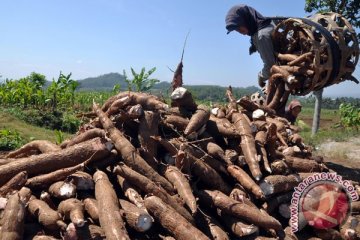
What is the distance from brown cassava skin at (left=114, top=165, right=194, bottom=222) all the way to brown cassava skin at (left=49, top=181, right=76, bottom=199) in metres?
0.43

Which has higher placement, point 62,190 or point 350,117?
point 62,190

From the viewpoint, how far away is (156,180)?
330 cm

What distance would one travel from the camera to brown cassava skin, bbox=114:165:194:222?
304 cm

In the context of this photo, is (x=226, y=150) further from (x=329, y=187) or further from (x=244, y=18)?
(x=244, y=18)

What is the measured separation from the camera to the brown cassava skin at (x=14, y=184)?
10.3ft

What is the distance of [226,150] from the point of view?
409cm

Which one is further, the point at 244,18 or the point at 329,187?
the point at 244,18

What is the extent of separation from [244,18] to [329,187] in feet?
10.5

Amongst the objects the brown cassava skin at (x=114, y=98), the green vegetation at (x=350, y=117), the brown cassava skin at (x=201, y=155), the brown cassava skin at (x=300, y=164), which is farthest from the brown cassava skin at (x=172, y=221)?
the green vegetation at (x=350, y=117)

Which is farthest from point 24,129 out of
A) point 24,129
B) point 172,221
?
point 172,221

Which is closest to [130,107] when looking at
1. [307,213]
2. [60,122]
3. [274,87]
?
[307,213]

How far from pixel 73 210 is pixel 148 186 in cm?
67

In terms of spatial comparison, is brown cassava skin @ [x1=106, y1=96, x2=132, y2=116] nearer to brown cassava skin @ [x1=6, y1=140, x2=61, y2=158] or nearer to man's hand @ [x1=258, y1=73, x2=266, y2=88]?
brown cassava skin @ [x1=6, y1=140, x2=61, y2=158]

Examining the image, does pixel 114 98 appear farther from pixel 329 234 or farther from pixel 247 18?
pixel 247 18
